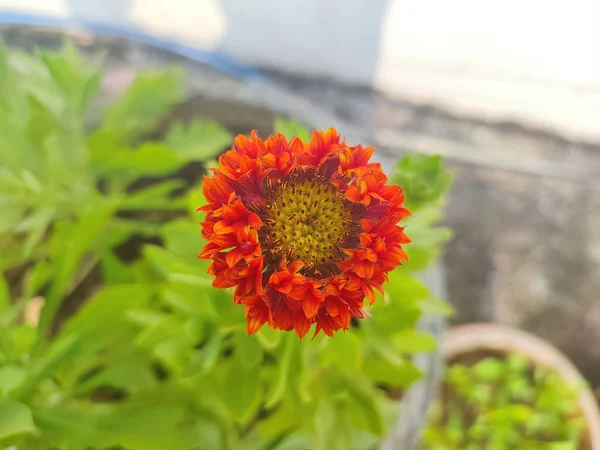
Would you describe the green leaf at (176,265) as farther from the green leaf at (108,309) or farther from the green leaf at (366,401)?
the green leaf at (366,401)

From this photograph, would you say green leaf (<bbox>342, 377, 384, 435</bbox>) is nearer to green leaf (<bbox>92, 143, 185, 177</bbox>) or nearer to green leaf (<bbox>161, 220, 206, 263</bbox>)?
green leaf (<bbox>161, 220, 206, 263</bbox>)

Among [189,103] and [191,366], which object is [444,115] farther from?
[191,366]

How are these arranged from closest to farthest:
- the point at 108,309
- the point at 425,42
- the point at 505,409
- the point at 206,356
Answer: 1. the point at 206,356
2. the point at 108,309
3. the point at 505,409
4. the point at 425,42

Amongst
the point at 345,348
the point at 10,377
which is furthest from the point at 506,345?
the point at 10,377

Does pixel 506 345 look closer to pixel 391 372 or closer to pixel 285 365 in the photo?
pixel 391 372

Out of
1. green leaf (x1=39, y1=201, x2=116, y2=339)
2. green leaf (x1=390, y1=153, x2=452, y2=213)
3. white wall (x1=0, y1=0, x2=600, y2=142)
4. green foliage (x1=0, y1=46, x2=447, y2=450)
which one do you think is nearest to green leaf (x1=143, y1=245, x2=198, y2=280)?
green foliage (x1=0, y1=46, x2=447, y2=450)

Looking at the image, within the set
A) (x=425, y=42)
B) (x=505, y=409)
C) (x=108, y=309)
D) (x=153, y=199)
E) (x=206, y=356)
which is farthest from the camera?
(x=425, y=42)
